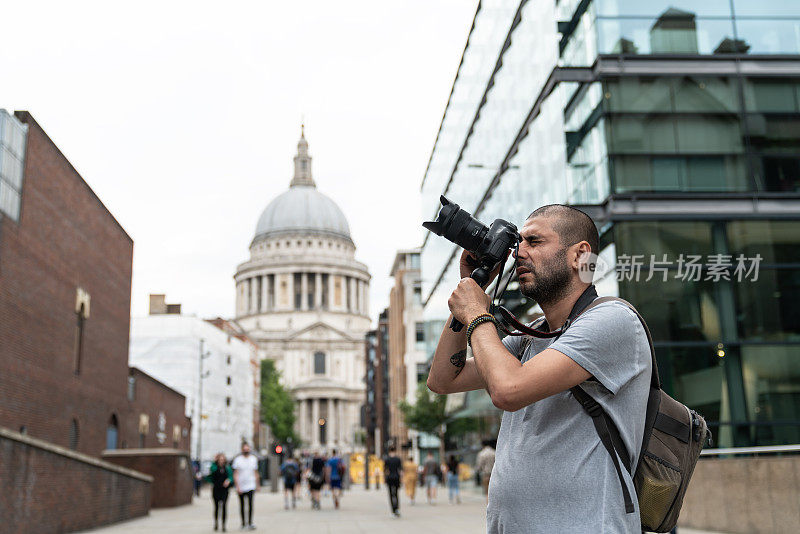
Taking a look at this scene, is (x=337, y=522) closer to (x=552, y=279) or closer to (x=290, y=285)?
(x=552, y=279)

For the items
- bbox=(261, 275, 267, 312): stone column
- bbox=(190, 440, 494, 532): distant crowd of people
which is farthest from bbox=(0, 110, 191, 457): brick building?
bbox=(261, 275, 267, 312): stone column

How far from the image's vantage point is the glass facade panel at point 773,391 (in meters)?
17.8

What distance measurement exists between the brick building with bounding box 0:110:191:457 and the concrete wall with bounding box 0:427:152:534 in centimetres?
341

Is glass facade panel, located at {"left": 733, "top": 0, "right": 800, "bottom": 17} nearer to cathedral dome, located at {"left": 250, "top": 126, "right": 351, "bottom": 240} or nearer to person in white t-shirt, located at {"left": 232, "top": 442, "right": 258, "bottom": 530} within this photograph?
person in white t-shirt, located at {"left": 232, "top": 442, "right": 258, "bottom": 530}

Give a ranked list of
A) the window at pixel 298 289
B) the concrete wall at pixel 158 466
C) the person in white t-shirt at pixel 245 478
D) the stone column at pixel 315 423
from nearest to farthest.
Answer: the person in white t-shirt at pixel 245 478 → the concrete wall at pixel 158 466 → the stone column at pixel 315 423 → the window at pixel 298 289

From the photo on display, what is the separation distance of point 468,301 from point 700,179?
17.5m

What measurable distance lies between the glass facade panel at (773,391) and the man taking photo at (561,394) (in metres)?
16.7

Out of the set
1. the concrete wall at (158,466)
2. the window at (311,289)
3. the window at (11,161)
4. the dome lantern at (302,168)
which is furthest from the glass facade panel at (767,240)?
the dome lantern at (302,168)

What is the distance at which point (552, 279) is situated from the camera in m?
2.92

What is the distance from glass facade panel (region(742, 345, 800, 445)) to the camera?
58.5ft

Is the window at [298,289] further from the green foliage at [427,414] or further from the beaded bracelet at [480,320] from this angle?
the beaded bracelet at [480,320]

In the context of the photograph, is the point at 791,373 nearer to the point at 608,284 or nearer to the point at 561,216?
the point at 608,284

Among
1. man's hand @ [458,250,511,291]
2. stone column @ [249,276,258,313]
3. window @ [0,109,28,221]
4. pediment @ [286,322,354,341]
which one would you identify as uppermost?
stone column @ [249,276,258,313]

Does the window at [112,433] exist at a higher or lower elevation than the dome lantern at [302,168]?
lower
